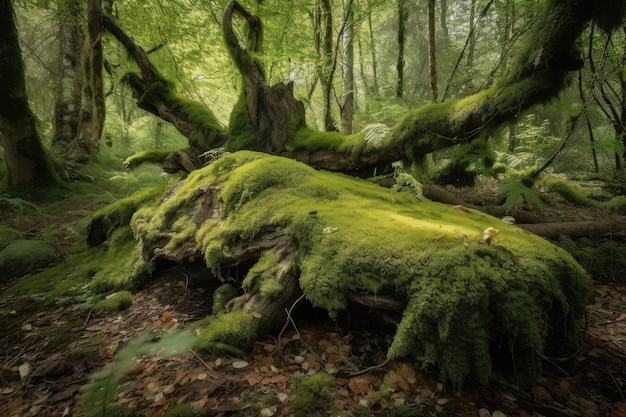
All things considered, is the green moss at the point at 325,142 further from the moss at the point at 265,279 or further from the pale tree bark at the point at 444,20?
the pale tree bark at the point at 444,20

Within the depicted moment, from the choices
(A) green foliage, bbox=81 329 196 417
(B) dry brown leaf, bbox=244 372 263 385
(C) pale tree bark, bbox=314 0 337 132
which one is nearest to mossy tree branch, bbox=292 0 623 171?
(C) pale tree bark, bbox=314 0 337 132

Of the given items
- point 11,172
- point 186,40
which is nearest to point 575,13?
point 186,40

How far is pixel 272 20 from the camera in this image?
28.4 ft

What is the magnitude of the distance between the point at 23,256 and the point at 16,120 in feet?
15.9

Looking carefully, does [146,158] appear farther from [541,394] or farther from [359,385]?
[541,394]

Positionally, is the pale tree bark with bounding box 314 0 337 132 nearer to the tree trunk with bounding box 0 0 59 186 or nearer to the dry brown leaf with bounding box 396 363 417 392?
the tree trunk with bounding box 0 0 59 186

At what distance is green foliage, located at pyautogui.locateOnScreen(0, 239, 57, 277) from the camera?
14.0ft

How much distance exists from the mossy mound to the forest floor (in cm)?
18

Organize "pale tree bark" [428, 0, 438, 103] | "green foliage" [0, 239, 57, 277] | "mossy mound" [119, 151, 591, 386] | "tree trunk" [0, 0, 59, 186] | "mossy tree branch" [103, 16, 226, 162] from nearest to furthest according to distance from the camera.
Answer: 1. "mossy mound" [119, 151, 591, 386]
2. "green foliage" [0, 239, 57, 277]
3. "mossy tree branch" [103, 16, 226, 162]
4. "tree trunk" [0, 0, 59, 186]
5. "pale tree bark" [428, 0, 438, 103]

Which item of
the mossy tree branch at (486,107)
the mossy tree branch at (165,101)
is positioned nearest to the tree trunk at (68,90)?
the mossy tree branch at (165,101)

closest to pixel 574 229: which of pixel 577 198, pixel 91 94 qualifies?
pixel 577 198

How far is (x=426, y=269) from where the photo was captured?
2.13 metres

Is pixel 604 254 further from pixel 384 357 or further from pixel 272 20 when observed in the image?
pixel 272 20

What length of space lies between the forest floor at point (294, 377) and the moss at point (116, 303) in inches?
10.8
